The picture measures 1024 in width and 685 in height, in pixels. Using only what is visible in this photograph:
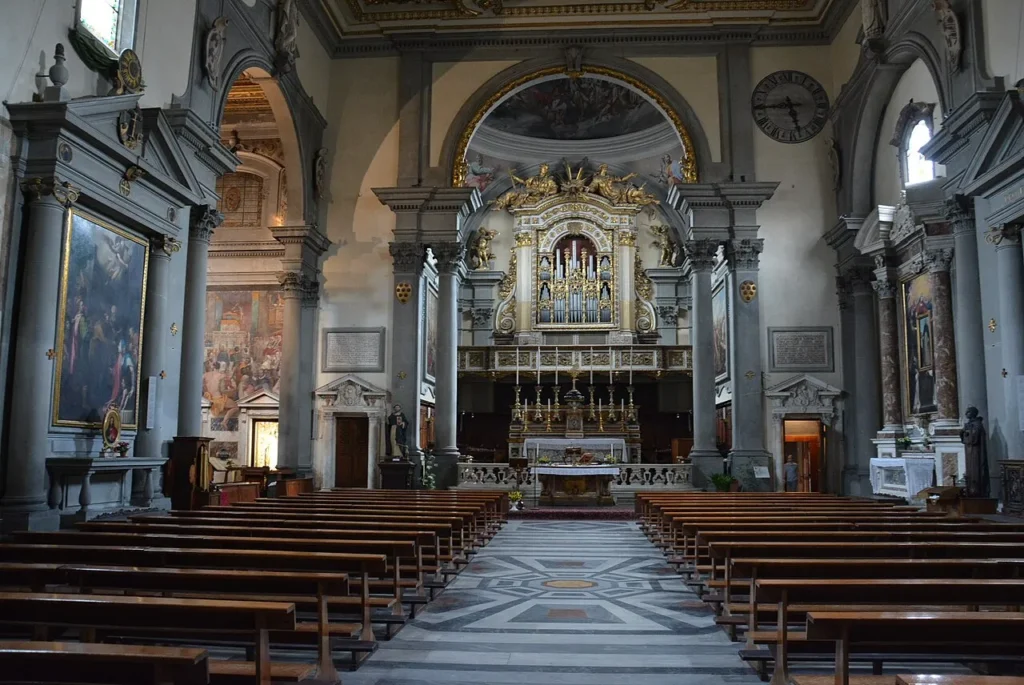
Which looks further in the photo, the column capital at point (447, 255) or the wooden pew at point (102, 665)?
the column capital at point (447, 255)

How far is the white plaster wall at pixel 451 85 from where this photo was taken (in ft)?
70.1

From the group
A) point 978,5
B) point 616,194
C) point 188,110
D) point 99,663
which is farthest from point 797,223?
point 99,663

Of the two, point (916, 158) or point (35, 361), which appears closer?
point (35, 361)

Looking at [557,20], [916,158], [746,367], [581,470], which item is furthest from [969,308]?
[557,20]

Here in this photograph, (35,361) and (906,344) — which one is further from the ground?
(906,344)

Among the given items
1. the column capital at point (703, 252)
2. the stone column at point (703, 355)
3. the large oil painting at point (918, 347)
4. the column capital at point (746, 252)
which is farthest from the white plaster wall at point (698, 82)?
the large oil painting at point (918, 347)

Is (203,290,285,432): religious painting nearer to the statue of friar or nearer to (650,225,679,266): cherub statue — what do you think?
(650,225,679,266): cherub statue

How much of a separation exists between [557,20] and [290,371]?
10925 millimetres

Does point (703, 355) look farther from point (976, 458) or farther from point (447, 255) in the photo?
point (976, 458)

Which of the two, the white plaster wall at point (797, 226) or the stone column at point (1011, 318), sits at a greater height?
the white plaster wall at point (797, 226)

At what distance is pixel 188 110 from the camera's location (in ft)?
43.6

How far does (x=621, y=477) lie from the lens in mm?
20344

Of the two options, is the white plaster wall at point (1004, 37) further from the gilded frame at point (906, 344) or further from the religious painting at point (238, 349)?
the religious painting at point (238, 349)

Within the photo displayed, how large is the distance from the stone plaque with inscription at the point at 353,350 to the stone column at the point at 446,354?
4.98ft
